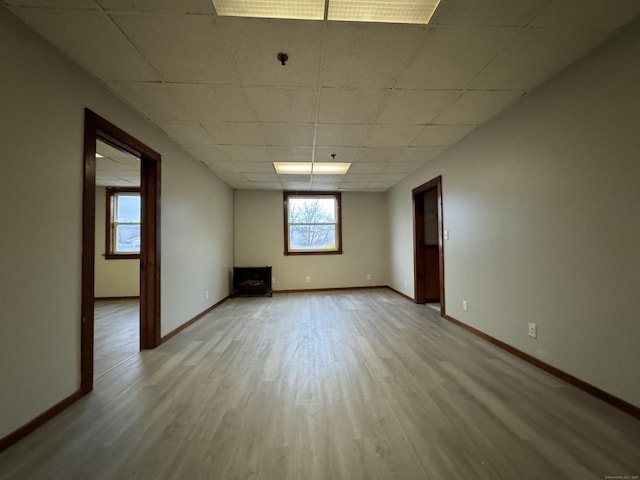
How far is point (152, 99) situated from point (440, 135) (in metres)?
2.91

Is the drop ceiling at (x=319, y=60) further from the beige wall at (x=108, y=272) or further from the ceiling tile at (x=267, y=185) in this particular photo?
the beige wall at (x=108, y=272)

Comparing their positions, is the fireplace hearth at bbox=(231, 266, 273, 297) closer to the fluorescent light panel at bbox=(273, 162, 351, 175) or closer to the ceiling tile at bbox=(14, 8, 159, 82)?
the fluorescent light panel at bbox=(273, 162, 351, 175)

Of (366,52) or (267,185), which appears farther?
(267,185)

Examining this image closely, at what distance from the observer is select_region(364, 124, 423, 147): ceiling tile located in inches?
111

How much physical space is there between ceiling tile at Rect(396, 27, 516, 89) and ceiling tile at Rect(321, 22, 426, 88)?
88 millimetres

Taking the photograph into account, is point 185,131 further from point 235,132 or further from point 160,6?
point 160,6

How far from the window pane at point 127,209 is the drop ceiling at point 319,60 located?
3384 millimetres

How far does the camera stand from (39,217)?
1530 millimetres

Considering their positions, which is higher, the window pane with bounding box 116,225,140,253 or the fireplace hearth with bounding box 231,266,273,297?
the window pane with bounding box 116,225,140,253

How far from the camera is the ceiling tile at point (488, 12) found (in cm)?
140

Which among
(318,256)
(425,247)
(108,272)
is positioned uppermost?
(425,247)

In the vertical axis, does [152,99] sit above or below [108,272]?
above

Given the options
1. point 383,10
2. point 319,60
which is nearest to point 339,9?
point 383,10

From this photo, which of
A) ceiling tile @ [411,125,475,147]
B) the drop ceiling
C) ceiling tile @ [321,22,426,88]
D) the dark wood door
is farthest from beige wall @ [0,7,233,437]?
the dark wood door
